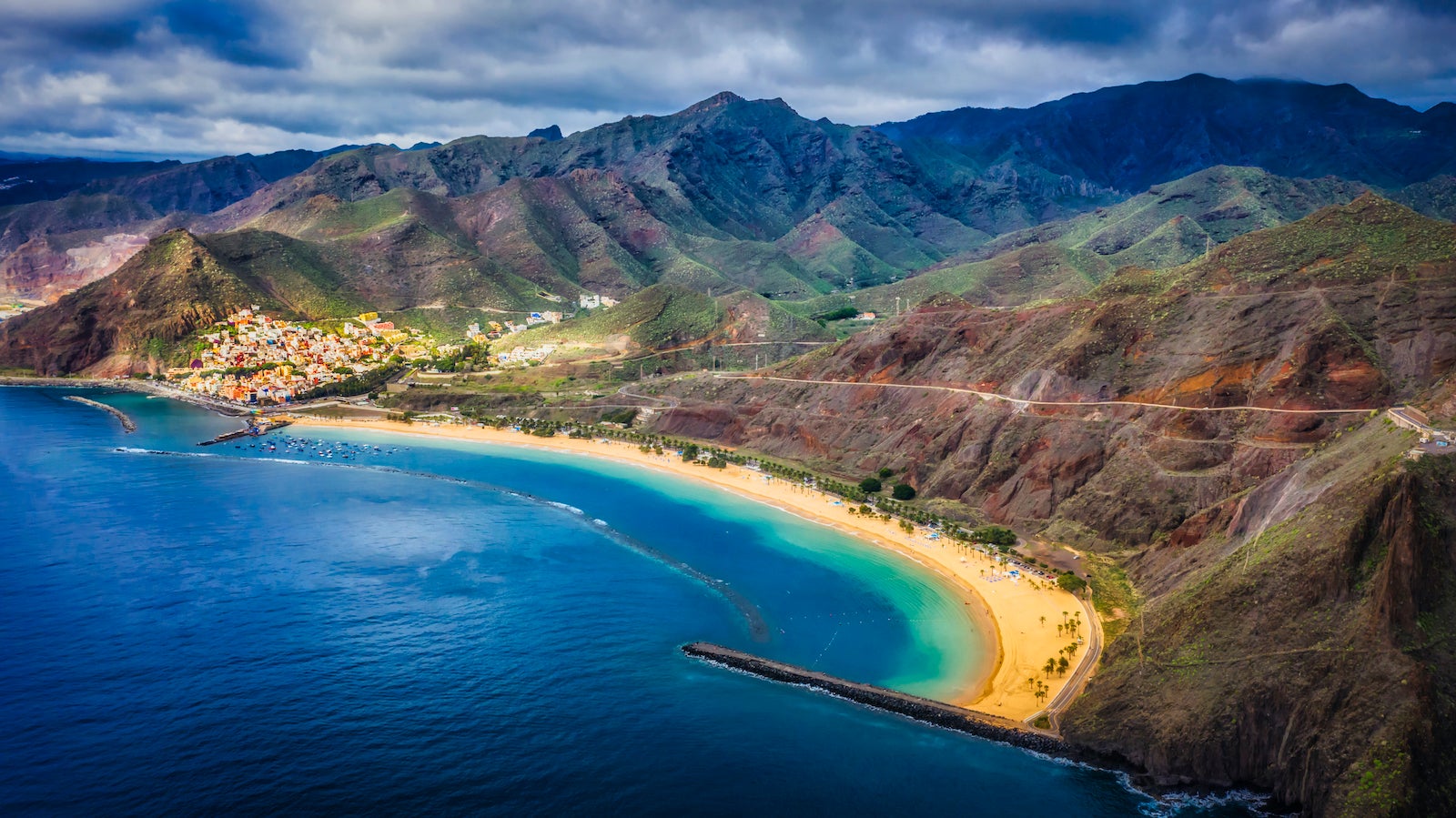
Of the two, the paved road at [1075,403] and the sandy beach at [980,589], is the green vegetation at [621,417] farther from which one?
the paved road at [1075,403]

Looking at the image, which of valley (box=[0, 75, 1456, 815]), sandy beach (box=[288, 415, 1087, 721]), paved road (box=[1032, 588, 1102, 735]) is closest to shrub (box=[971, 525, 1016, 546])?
valley (box=[0, 75, 1456, 815])

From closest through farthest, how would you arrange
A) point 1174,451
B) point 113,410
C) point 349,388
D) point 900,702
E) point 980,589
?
point 900,702
point 980,589
point 1174,451
point 113,410
point 349,388

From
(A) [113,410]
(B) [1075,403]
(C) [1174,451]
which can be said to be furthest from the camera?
(A) [113,410]

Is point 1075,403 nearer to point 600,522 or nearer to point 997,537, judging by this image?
point 997,537

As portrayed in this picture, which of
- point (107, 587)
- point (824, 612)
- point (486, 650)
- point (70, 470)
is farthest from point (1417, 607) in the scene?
point (70, 470)

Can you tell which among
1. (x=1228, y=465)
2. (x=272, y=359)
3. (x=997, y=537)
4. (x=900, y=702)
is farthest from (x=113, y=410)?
(x=1228, y=465)
